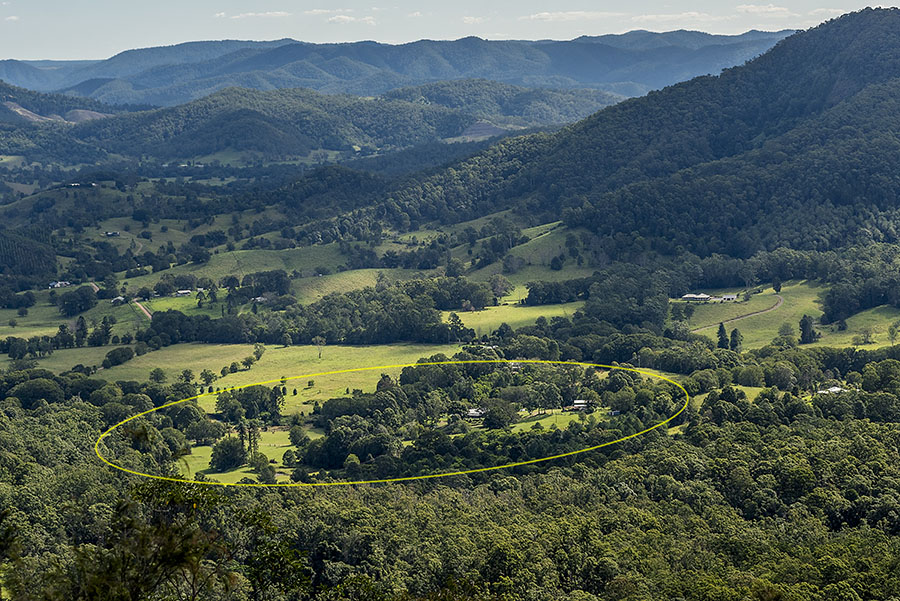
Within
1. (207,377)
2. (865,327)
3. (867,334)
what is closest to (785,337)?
(867,334)

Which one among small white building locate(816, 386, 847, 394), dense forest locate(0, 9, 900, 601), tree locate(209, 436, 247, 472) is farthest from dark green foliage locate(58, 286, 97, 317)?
small white building locate(816, 386, 847, 394)

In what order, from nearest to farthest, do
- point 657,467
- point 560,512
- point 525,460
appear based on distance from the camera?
point 560,512, point 657,467, point 525,460

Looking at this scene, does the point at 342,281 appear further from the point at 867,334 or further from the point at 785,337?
the point at 867,334

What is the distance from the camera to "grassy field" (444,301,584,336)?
15362 centimetres

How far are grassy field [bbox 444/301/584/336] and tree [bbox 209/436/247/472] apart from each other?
2341 inches

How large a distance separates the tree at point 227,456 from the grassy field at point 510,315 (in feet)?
195

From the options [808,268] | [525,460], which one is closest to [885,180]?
[808,268]

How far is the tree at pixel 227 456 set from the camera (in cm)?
9369

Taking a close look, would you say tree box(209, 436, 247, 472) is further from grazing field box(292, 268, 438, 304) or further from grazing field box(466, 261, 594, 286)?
grazing field box(466, 261, 594, 286)

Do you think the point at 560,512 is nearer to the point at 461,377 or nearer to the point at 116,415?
the point at 461,377

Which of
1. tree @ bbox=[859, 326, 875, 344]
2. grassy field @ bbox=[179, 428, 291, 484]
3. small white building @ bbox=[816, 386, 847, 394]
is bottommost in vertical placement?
tree @ bbox=[859, 326, 875, 344]

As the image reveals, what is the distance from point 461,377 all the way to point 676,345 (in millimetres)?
30139

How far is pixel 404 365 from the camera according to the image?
134250 millimetres

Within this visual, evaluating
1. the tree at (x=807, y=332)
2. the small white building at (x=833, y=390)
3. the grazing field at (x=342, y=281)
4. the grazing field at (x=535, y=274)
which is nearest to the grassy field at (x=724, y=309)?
the tree at (x=807, y=332)
